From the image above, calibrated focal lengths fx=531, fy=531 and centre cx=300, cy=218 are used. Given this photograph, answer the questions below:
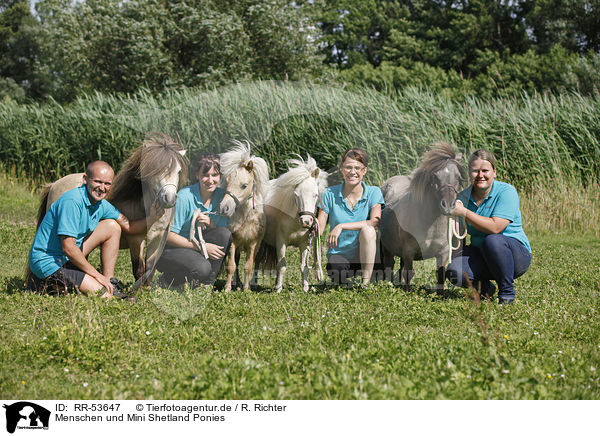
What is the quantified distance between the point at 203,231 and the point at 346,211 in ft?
5.44

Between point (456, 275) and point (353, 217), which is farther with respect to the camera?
point (353, 217)

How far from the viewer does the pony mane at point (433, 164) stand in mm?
5367

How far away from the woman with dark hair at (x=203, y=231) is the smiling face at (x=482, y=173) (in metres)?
2.70

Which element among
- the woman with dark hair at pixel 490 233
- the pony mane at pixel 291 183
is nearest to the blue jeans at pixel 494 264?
the woman with dark hair at pixel 490 233

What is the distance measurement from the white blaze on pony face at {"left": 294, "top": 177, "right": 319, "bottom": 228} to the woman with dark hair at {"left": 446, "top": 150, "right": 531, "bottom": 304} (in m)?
1.44

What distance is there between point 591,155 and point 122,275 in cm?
1011

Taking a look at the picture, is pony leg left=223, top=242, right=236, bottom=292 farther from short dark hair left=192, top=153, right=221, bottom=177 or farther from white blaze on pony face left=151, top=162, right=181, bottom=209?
white blaze on pony face left=151, top=162, right=181, bottom=209

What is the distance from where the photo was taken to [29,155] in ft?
48.0

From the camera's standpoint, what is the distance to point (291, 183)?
19.1ft

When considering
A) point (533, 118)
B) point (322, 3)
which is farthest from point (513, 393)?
point (322, 3)

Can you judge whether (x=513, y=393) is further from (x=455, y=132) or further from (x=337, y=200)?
(x=455, y=132)

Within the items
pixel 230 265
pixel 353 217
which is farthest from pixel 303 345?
pixel 230 265
